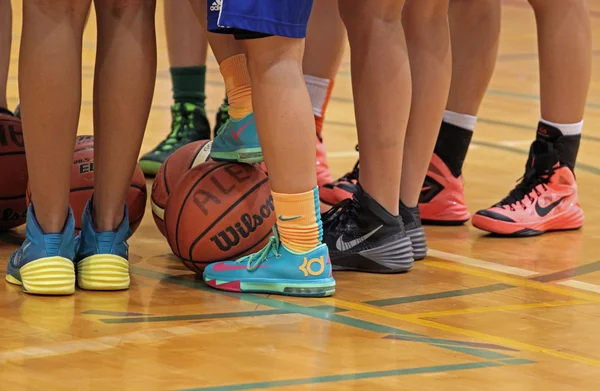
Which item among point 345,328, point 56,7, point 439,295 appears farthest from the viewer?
point 439,295

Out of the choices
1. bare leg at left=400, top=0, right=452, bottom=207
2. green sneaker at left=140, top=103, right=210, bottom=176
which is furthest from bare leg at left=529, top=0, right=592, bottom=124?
green sneaker at left=140, top=103, right=210, bottom=176

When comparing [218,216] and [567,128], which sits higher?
[567,128]

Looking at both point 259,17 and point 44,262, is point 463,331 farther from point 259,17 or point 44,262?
point 44,262

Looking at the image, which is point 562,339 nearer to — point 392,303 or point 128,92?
point 392,303

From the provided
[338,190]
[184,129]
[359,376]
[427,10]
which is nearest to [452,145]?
[338,190]

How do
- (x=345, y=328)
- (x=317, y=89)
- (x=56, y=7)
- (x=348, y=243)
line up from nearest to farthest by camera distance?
(x=345, y=328) < (x=56, y=7) < (x=348, y=243) < (x=317, y=89)

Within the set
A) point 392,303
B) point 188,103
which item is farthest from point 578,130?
point 188,103

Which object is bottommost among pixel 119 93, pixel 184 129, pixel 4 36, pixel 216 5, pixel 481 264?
pixel 184 129

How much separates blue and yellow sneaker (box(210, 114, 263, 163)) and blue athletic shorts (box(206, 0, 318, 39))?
0.36 meters

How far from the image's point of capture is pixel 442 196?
3.74 meters

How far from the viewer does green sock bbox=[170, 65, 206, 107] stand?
455 cm

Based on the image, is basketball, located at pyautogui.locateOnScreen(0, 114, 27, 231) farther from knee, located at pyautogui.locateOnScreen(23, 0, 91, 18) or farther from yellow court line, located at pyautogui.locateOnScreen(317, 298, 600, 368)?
yellow court line, located at pyautogui.locateOnScreen(317, 298, 600, 368)

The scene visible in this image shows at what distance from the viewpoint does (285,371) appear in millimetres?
2250

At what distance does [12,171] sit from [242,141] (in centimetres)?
71
